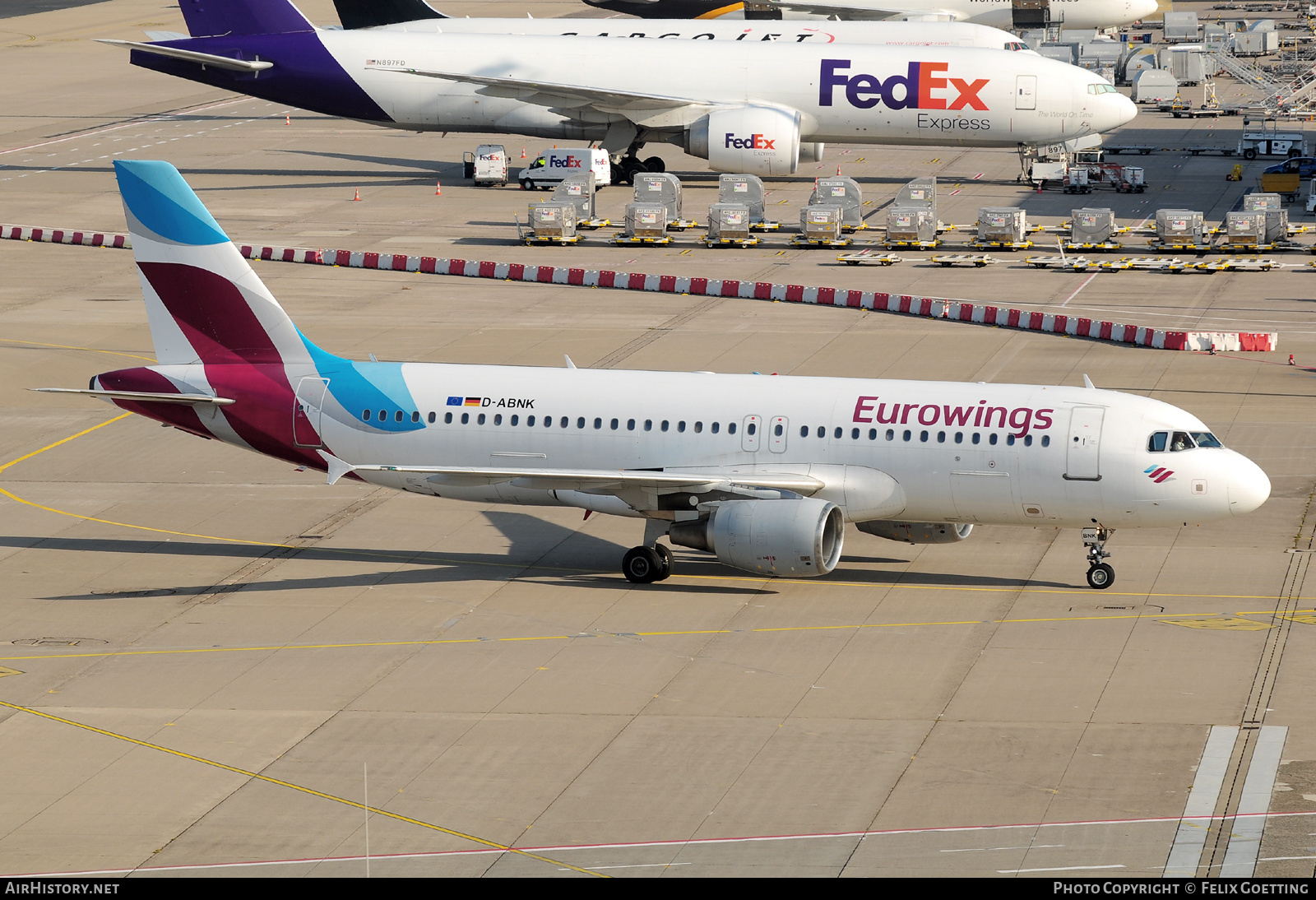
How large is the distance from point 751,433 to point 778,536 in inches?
118

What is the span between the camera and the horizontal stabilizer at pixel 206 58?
8162 centimetres

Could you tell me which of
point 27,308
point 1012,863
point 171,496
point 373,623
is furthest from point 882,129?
point 1012,863

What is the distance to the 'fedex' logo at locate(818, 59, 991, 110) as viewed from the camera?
7894cm

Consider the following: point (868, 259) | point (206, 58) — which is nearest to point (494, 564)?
point (868, 259)

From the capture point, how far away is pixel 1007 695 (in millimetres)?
29922

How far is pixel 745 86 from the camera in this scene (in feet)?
265

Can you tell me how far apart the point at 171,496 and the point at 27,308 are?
2247cm

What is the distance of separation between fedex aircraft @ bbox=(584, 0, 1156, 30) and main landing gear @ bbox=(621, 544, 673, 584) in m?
78.5

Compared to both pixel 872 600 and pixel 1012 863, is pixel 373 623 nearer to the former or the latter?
pixel 872 600

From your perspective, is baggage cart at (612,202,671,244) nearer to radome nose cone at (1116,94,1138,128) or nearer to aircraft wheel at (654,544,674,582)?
radome nose cone at (1116,94,1138,128)

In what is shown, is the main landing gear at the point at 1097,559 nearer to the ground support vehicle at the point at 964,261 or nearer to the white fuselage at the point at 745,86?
the ground support vehicle at the point at 964,261

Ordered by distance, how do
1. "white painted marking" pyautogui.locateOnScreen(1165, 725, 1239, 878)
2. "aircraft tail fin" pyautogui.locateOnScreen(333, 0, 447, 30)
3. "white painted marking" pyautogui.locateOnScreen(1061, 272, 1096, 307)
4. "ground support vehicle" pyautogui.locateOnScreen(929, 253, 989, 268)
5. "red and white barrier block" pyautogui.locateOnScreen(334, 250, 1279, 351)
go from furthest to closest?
1. "aircraft tail fin" pyautogui.locateOnScreen(333, 0, 447, 30)
2. "ground support vehicle" pyautogui.locateOnScreen(929, 253, 989, 268)
3. "white painted marking" pyautogui.locateOnScreen(1061, 272, 1096, 307)
4. "red and white barrier block" pyautogui.locateOnScreen(334, 250, 1279, 351)
5. "white painted marking" pyautogui.locateOnScreen(1165, 725, 1239, 878)

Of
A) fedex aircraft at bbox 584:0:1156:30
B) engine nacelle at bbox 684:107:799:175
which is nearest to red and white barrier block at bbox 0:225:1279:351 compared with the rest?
engine nacelle at bbox 684:107:799:175

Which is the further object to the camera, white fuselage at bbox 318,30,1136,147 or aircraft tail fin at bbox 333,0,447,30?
aircraft tail fin at bbox 333,0,447,30
